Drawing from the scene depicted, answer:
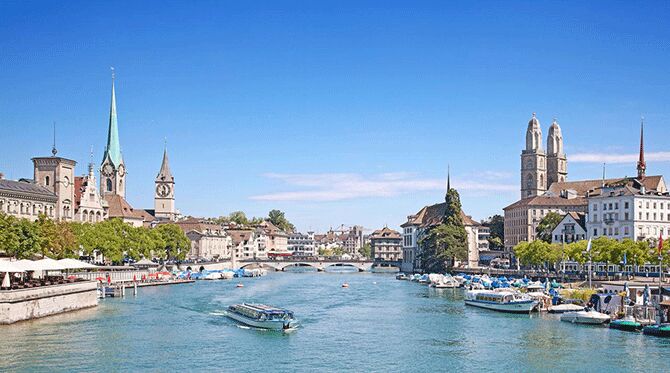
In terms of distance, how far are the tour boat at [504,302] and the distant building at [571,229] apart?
54.3m

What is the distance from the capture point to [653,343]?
2021 inches

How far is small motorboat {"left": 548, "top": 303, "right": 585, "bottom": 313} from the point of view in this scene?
68.7 metres

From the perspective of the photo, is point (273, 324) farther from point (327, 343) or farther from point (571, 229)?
point (571, 229)

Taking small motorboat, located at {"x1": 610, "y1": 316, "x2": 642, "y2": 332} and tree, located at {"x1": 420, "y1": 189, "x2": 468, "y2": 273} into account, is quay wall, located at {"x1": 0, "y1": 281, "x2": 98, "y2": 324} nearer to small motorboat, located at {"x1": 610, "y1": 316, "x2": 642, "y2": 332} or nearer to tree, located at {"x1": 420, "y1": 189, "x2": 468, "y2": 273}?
small motorboat, located at {"x1": 610, "y1": 316, "x2": 642, "y2": 332}

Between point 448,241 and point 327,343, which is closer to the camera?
point 327,343

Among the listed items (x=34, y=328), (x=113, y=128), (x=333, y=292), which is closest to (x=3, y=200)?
(x=333, y=292)

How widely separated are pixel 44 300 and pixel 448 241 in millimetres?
90635

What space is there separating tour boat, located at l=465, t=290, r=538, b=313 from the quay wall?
115 ft

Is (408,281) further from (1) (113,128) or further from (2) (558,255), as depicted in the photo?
(1) (113,128)

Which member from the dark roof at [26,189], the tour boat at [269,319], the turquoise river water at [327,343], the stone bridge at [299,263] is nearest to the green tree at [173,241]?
the dark roof at [26,189]

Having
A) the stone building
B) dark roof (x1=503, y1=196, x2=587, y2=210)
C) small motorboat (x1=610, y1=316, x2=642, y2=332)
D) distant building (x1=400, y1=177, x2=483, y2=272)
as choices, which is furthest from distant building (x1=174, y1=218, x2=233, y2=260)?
small motorboat (x1=610, y1=316, x2=642, y2=332)

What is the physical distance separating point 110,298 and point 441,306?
33363 mm

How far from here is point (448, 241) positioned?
5581 inches

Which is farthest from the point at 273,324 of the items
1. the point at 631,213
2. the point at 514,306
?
the point at 631,213
